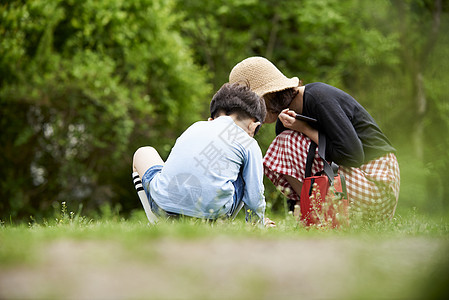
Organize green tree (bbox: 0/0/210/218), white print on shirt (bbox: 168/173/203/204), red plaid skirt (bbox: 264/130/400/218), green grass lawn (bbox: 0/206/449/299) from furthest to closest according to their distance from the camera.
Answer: green tree (bbox: 0/0/210/218), red plaid skirt (bbox: 264/130/400/218), white print on shirt (bbox: 168/173/203/204), green grass lawn (bbox: 0/206/449/299)

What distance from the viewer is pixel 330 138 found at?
3.63 m

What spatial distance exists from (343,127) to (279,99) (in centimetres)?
57

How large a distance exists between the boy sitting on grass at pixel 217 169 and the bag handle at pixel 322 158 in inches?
20.8

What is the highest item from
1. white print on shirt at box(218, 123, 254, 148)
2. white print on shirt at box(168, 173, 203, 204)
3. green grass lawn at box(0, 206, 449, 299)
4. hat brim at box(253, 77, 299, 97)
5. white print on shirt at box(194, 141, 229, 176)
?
hat brim at box(253, 77, 299, 97)

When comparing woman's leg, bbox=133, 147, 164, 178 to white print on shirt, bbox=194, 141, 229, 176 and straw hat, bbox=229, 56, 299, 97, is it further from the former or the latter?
straw hat, bbox=229, 56, 299, 97

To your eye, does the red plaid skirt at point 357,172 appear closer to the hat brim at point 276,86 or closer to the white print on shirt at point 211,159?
the hat brim at point 276,86

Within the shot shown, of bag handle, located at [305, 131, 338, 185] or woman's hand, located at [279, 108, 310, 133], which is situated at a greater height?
woman's hand, located at [279, 108, 310, 133]

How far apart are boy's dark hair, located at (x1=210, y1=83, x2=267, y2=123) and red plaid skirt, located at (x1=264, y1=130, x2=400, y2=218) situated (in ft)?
1.82

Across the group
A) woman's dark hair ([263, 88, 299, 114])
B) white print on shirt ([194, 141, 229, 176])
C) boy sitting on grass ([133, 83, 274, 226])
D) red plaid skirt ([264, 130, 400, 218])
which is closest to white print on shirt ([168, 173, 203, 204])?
boy sitting on grass ([133, 83, 274, 226])

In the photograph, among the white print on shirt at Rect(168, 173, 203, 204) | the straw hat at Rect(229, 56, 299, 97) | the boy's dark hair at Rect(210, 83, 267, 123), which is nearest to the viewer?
the white print on shirt at Rect(168, 173, 203, 204)

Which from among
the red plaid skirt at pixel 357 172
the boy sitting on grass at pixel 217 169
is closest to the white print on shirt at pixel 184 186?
the boy sitting on grass at pixel 217 169

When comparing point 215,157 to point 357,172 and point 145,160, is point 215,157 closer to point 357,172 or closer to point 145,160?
point 145,160

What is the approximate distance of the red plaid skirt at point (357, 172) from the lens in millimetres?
3650

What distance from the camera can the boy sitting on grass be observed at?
10.2ft
